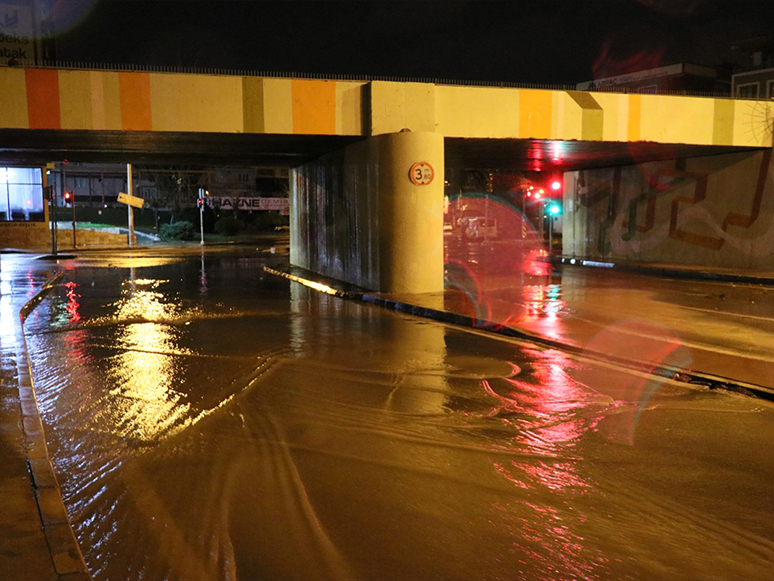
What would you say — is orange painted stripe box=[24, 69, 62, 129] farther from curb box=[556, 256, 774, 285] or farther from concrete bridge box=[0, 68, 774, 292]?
curb box=[556, 256, 774, 285]

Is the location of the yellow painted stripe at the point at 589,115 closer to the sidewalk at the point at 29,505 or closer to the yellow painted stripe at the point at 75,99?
the yellow painted stripe at the point at 75,99

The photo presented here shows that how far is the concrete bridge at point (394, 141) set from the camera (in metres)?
16.5

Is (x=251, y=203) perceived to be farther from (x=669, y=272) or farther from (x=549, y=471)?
(x=549, y=471)

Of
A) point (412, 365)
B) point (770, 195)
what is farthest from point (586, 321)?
point (770, 195)

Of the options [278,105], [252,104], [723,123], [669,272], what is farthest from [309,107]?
[669,272]

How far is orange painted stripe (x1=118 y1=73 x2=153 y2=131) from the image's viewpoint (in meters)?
16.3

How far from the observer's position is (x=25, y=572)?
3865mm

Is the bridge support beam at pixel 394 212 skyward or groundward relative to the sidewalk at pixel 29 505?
skyward

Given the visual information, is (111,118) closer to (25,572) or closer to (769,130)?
(25,572)

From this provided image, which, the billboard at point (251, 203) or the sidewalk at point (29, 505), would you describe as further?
the billboard at point (251, 203)

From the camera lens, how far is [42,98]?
628 inches

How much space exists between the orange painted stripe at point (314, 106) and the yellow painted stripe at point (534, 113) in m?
4.76

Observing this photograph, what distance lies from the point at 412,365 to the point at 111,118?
10.3 meters

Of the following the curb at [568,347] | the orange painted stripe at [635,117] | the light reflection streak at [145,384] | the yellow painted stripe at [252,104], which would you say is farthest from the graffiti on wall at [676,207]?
the light reflection streak at [145,384]
